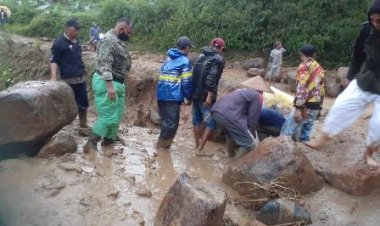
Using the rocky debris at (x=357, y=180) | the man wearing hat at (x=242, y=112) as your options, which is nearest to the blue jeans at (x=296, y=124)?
the man wearing hat at (x=242, y=112)

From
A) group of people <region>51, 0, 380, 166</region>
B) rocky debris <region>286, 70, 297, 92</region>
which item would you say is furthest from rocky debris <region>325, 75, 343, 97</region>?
group of people <region>51, 0, 380, 166</region>

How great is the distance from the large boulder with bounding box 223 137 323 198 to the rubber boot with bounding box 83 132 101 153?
1.93 meters

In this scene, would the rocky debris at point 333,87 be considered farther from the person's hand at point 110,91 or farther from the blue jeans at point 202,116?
the person's hand at point 110,91

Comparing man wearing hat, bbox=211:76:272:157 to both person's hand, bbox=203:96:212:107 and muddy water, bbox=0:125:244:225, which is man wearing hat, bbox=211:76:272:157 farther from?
muddy water, bbox=0:125:244:225

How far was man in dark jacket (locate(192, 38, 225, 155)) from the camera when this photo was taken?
632 cm

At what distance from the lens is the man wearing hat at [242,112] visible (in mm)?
5887

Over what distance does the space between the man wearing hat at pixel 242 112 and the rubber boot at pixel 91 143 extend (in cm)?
171

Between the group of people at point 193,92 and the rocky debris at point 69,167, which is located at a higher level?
the group of people at point 193,92

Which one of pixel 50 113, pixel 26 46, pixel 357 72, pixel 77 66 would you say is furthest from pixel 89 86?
pixel 357 72

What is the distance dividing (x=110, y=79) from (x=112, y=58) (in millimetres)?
310

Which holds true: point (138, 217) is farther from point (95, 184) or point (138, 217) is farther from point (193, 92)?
point (193, 92)

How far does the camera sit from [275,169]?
561cm

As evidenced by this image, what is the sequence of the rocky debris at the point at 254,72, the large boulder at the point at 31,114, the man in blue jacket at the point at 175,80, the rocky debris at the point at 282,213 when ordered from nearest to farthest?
1. the rocky debris at the point at 282,213
2. the large boulder at the point at 31,114
3. the man in blue jacket at the point at 175,80
4. the rocky debris at the point at 254,72

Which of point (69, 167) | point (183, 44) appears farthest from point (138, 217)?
point (183, 44)
